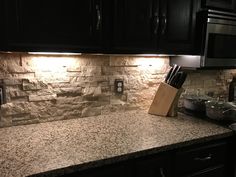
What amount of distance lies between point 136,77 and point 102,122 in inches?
20.8

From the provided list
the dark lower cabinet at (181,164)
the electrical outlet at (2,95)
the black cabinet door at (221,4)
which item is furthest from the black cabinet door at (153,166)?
the black cabinet door at (221,4)

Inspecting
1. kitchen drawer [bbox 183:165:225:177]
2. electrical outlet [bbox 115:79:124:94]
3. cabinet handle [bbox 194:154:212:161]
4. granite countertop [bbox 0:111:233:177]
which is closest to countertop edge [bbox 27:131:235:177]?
granite countertop [bbox 0:111:233:177]

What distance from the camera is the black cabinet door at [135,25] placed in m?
1.46

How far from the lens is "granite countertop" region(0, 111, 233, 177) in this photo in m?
1.06

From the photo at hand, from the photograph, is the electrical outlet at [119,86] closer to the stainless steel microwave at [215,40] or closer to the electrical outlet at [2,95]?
the stainless steel microwave at [215,40]

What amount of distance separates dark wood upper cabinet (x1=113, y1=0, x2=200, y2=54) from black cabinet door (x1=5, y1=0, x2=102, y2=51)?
0.54 ft

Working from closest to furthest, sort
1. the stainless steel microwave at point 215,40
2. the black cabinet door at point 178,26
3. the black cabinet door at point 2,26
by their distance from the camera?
1. the black cabinet door at point 2,26
2. the black cabinet door at point 178,26
3. the stainless steel microwave at point 215,40

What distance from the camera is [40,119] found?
1.64 meters

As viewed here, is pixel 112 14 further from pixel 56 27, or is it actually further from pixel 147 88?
pixel 147 88

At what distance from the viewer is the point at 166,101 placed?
72.6 inches

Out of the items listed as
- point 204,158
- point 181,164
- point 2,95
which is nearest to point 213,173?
point 204,158

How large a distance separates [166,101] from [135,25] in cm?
68

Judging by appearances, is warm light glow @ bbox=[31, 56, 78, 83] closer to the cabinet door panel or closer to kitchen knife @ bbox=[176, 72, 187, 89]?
kitchen knife @ bbox=[176, 72, 187, 89]

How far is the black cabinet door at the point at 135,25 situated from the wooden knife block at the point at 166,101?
0.39 meters
